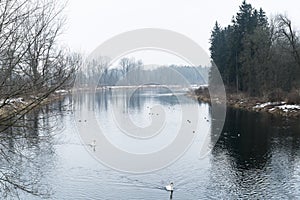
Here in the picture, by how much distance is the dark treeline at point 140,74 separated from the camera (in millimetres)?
78875

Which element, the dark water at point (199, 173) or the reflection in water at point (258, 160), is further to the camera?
the reflection in water at point (258, 160)

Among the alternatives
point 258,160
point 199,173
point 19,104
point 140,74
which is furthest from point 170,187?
point 140,74

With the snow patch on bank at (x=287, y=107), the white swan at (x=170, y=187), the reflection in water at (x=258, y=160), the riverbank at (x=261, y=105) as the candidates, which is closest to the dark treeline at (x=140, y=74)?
the riverbank at (x=261, y=105)

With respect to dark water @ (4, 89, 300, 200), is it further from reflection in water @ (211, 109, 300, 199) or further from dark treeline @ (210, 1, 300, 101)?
dark treeline @ (210, 1, 300, 101)

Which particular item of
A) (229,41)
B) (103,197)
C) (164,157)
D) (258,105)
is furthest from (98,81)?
(103,197)

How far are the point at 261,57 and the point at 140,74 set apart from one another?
60016mm

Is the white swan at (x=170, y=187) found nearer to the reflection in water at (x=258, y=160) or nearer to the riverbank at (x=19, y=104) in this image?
the reflection in water at (x=258, y=160)

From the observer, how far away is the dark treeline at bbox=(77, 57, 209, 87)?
78875 millimetres

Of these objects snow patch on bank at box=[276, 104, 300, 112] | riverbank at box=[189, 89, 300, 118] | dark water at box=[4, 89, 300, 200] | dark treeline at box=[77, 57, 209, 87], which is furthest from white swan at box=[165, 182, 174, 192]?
dark treeline at box=[77, 57, 209, 87]

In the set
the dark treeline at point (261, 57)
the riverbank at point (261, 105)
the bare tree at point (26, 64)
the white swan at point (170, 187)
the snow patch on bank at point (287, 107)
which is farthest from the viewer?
the dark treeline at point (261, 57)

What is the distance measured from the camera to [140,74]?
101 m

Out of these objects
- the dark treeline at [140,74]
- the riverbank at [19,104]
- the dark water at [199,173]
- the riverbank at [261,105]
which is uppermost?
the dark treeline at [140,74]

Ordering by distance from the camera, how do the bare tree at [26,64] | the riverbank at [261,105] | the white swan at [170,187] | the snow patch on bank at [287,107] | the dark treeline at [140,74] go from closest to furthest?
the bare tree at [26,64] < the white swan at [170,187] < the riverbank at [261,105] < the snow patch on bank at [287,107] < the dark treeline at [140,74]

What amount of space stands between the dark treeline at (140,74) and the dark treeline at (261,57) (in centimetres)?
2015
